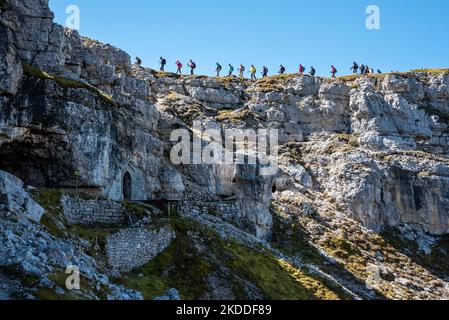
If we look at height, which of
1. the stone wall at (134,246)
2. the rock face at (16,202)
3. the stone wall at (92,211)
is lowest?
the stone wall at (134,246)

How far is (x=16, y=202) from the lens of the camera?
33.3m

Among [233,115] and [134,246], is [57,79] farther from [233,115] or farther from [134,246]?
[233,115]

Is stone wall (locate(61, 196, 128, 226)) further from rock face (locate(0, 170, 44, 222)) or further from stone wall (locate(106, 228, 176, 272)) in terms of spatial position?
rock face (locate(0, 170, 44, 222))

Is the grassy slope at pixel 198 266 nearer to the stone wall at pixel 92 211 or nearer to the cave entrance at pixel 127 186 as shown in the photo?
the stone wall at pixel 92 211

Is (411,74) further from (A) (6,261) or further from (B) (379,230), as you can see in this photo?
(A) (6,261)

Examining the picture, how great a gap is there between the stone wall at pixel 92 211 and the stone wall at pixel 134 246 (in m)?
3.37

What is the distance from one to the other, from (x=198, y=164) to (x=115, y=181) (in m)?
15.5

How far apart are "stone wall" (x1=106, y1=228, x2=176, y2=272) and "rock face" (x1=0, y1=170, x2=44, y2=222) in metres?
6.77

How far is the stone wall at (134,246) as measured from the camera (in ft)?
131

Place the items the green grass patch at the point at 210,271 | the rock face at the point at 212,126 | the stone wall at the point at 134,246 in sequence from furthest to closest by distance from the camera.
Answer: the rock face at the point at 212,126, the stone wall at the point at 134,246, the green grass patch at the point at 210,271

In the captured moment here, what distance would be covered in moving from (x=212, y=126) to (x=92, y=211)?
42.3 m

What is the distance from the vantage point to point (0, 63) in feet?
152

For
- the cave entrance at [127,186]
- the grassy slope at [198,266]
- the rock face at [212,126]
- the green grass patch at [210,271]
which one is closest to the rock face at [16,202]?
the grassy slope at [198,266]

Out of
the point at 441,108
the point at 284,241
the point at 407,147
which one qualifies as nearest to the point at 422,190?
the point at 407,147
